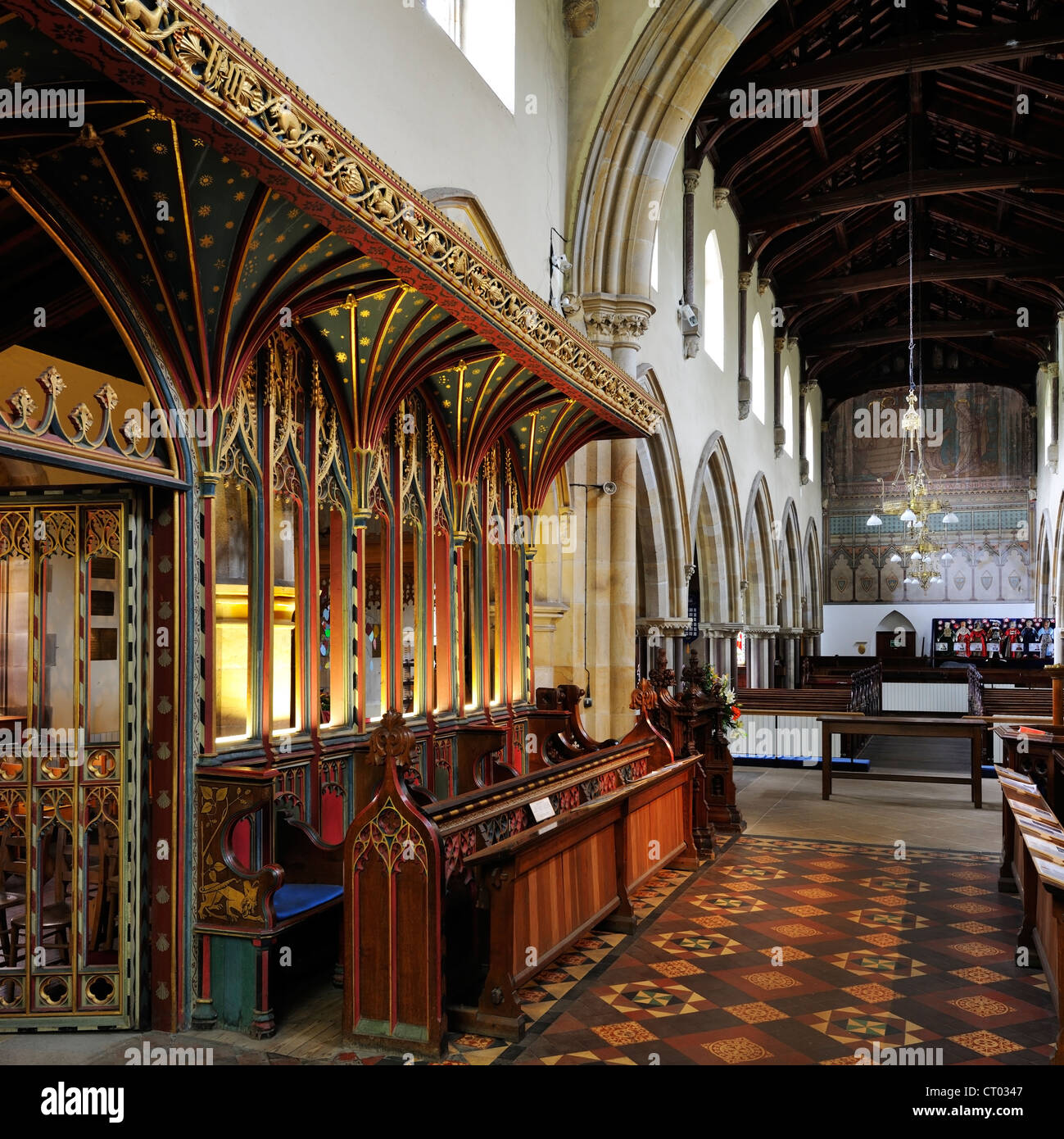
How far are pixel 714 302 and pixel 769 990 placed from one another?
13169 mm

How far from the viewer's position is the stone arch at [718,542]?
649 inches

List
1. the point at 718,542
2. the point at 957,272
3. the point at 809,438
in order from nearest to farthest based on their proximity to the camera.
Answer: the point at 718,542, the point at 957,272, the point at 809,438

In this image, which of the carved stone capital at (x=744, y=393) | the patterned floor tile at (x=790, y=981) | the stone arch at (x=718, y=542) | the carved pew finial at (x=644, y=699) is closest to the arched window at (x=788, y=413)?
the carved stone capital at (x=744, y=393)

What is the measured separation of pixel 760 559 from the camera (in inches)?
795

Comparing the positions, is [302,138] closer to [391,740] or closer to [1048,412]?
[391,740]

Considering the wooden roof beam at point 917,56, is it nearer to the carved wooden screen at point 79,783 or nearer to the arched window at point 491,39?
the arched window at point 491,39

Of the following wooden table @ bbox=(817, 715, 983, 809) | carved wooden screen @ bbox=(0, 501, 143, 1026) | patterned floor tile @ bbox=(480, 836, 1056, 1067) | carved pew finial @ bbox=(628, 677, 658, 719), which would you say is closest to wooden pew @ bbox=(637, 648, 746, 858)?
carved pew finial @ bbox=(628, 677, 658, 719)

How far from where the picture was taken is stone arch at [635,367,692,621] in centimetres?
1273

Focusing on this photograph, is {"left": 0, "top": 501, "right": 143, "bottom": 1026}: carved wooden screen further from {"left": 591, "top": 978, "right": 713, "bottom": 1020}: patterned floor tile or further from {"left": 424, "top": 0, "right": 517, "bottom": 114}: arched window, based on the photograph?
{"left": 424, "top": 0, "right": 517, "bottom": 114}: arched window

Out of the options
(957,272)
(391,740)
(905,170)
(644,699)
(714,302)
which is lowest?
(644,699)

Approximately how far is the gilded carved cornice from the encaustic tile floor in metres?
2.98

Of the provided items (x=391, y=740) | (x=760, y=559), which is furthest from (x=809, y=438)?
(x=391, y=740)

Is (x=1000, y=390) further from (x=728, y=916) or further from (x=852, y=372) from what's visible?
(x=728, y=916)

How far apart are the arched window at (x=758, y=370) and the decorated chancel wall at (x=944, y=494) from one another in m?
7.88
